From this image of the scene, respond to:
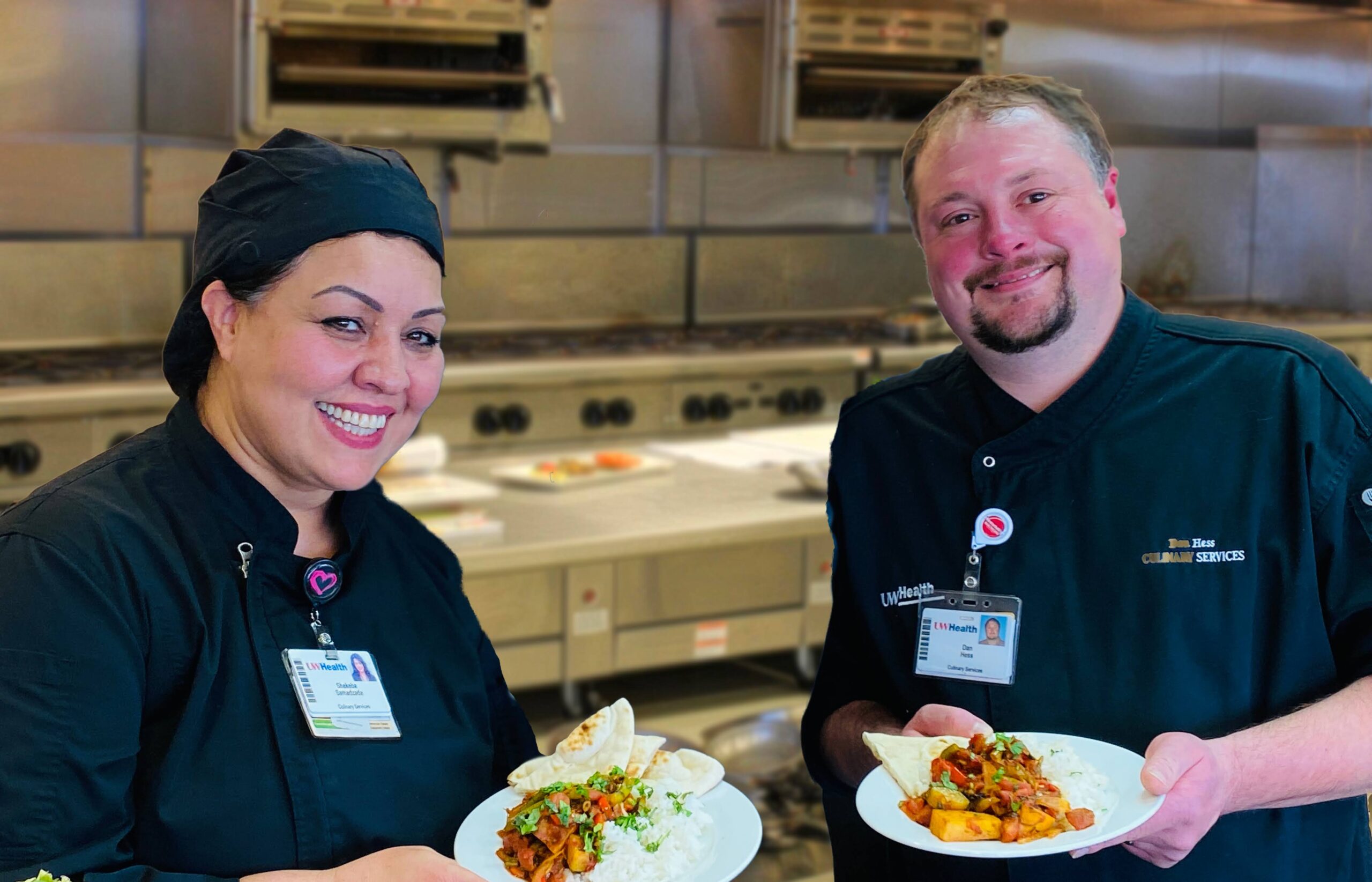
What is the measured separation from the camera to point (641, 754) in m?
1.63

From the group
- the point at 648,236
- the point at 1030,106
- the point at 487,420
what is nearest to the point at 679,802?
the point at 1030,106

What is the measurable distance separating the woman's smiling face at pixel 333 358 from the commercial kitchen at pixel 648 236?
4.94 feet

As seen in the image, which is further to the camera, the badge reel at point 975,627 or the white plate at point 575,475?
the white plate at point 575,475

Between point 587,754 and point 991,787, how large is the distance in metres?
0.45

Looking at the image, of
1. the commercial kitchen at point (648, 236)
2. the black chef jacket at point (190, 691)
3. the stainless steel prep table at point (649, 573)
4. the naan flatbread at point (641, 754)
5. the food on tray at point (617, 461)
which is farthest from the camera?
the food on tray at point (617, 461)

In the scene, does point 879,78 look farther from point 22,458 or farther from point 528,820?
point 528,820

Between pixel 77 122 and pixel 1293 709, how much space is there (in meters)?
4.35

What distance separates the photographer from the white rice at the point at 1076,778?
1.46 metres

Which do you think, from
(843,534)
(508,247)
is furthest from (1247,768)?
(508,247)

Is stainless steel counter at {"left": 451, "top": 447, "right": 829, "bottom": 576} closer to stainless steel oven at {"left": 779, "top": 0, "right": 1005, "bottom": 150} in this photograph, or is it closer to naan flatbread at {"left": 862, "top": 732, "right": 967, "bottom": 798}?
naan flatbread at {"left": 862, "top": 732, "right": 967, "bottom": 798}

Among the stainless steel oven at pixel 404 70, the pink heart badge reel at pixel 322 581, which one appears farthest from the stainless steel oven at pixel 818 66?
the pink heart badge reel at pixel 322 581

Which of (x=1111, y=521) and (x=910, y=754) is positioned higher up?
(x=1111, y=521)

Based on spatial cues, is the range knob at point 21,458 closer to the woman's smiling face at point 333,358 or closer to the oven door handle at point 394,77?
the oven door handle at point 394,77

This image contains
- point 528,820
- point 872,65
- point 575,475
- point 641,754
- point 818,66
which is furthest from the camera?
point 872,65
